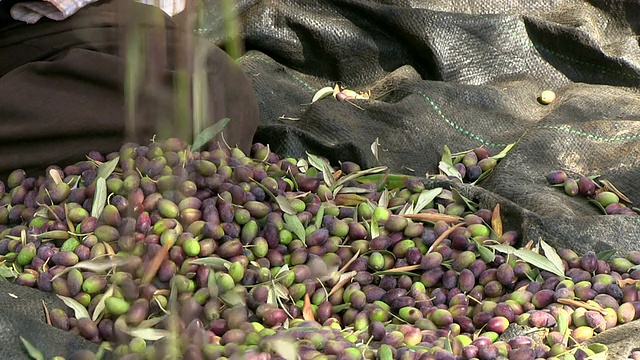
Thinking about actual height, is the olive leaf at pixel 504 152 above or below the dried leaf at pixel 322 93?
below

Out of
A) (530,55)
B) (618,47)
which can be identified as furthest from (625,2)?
(530,55)

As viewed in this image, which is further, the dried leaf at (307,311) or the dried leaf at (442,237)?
the dried leaf at (442,237)

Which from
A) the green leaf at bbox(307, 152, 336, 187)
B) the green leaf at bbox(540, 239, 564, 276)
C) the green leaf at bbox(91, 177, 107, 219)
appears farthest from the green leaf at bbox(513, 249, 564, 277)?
the green leaf at bbox(91, 177, 107, 219)

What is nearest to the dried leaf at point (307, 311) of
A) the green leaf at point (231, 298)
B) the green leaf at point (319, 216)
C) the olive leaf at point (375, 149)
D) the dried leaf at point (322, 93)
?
the green leaf at point (231, 298)

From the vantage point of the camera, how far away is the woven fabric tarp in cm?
241

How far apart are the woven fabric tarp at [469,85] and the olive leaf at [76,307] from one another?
0.90 m

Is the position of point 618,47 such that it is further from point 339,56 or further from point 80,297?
point 80,297

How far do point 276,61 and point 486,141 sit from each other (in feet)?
2.72

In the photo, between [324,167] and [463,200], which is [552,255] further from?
[324,167]

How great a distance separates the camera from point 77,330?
5.33 feet

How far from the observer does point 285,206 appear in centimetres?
196

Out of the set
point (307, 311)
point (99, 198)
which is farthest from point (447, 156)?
point (99, 198)

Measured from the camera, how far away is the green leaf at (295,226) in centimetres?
190

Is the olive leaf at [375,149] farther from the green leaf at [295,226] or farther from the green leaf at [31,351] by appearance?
the green leaf at [31,351]
